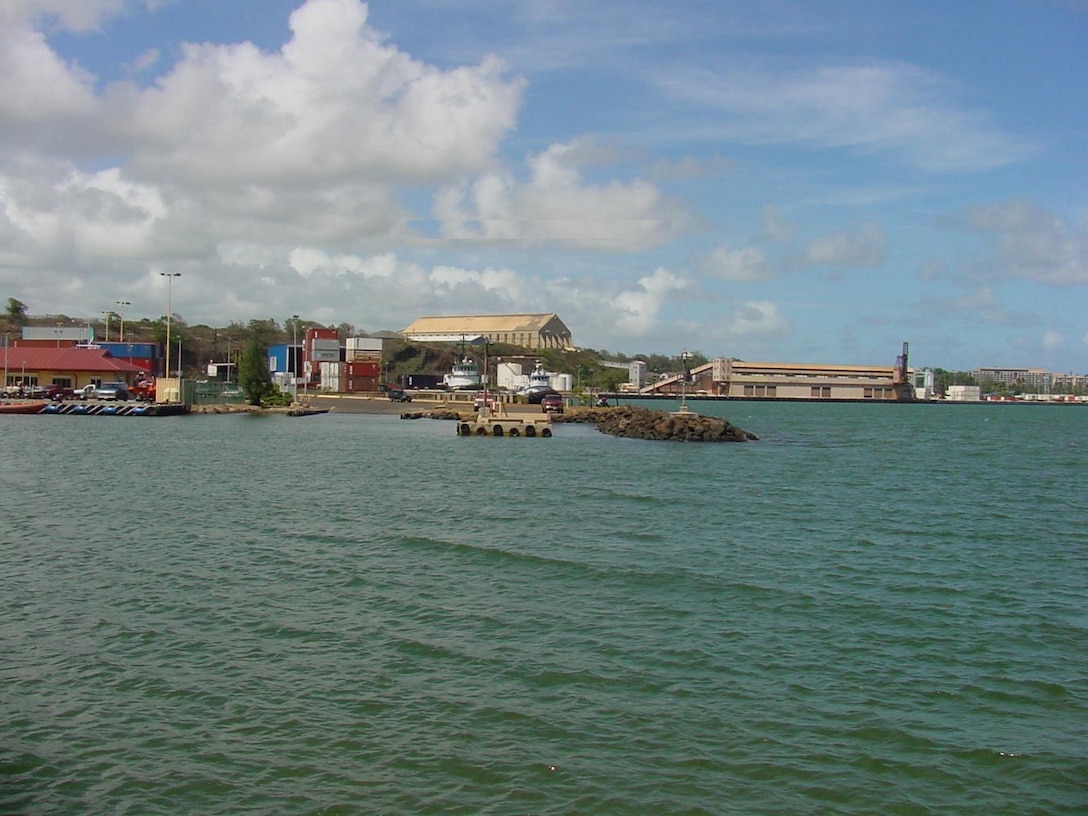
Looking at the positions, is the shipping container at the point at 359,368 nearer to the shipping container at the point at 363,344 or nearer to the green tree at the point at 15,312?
the shipping container at the point at 363,344

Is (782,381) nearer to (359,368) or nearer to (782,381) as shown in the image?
(782,381)

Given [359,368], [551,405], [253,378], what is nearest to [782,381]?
[359,368]

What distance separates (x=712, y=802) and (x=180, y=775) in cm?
511

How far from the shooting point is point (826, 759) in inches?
393

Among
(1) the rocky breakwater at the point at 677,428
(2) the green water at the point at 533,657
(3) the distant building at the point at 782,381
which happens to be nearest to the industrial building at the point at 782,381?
(3) the distant building at the point at 782,381

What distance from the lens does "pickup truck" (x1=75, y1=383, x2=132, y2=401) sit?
84188mm

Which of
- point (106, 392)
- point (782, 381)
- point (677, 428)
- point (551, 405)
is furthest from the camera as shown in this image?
point (782, 381)

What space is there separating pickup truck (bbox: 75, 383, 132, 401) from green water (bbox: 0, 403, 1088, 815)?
6028cm

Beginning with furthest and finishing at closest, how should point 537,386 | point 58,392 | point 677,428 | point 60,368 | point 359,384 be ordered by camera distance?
point 359,384, point 537,386, point 60,368, point 58,392, point 677,428

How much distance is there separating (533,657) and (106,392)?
81450 millimetres

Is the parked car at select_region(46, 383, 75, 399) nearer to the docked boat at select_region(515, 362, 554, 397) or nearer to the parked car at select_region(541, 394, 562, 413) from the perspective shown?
the parked car at select_region(541, 394, 562, 413)

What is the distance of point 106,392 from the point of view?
8475 cm

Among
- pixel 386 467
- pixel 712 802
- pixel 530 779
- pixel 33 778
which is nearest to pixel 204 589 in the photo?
pixel 33 778

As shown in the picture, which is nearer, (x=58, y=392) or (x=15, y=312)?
(x=58, y=392)
